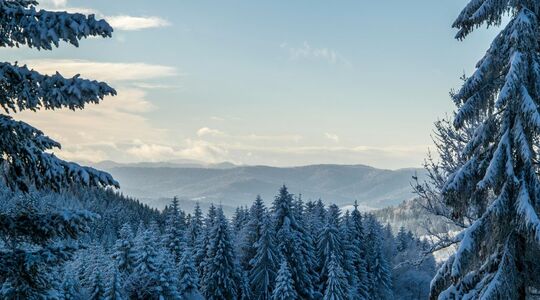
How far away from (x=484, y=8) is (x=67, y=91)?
843 centimetres

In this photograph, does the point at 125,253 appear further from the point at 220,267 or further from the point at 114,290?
the point at 114,290

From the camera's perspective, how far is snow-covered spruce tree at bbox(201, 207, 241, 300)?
4834 cm

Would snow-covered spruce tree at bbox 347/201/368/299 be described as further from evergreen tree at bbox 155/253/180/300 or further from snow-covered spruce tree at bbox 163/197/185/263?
evergreen tree at bbox 155/253/180/300

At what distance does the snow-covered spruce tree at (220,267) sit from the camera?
48344mm

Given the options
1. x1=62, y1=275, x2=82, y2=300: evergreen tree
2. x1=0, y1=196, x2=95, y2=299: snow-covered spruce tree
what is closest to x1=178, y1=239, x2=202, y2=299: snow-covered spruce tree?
x1=62, y1=275, x2=82, y2=300: evergreen tree

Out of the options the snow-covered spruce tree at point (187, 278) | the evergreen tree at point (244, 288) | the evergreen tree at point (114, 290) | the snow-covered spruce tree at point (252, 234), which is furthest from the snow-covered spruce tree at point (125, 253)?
the snow-covered spruce tree at point (252, 234)

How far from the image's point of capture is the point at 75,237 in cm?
863

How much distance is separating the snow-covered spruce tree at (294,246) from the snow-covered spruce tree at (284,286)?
10.8 feet

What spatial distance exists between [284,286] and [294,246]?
225 inches

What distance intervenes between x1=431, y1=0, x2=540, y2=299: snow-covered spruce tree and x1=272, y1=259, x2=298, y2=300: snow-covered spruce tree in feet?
117

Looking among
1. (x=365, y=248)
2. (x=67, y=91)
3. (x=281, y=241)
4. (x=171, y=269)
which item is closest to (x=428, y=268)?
(x=365, y=248)

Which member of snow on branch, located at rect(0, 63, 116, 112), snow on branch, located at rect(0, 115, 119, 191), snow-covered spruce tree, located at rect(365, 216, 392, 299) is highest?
snow on branch, located at rect(0, 63, 116, 112)

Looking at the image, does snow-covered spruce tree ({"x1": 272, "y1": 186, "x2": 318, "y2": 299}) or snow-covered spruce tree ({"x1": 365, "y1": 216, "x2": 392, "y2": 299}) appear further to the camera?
snow-covered spruce tree ({"x1": 365, "y1": 216, "x2": 392, "y2": 299})

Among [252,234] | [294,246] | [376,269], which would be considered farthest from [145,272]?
[376,269]
